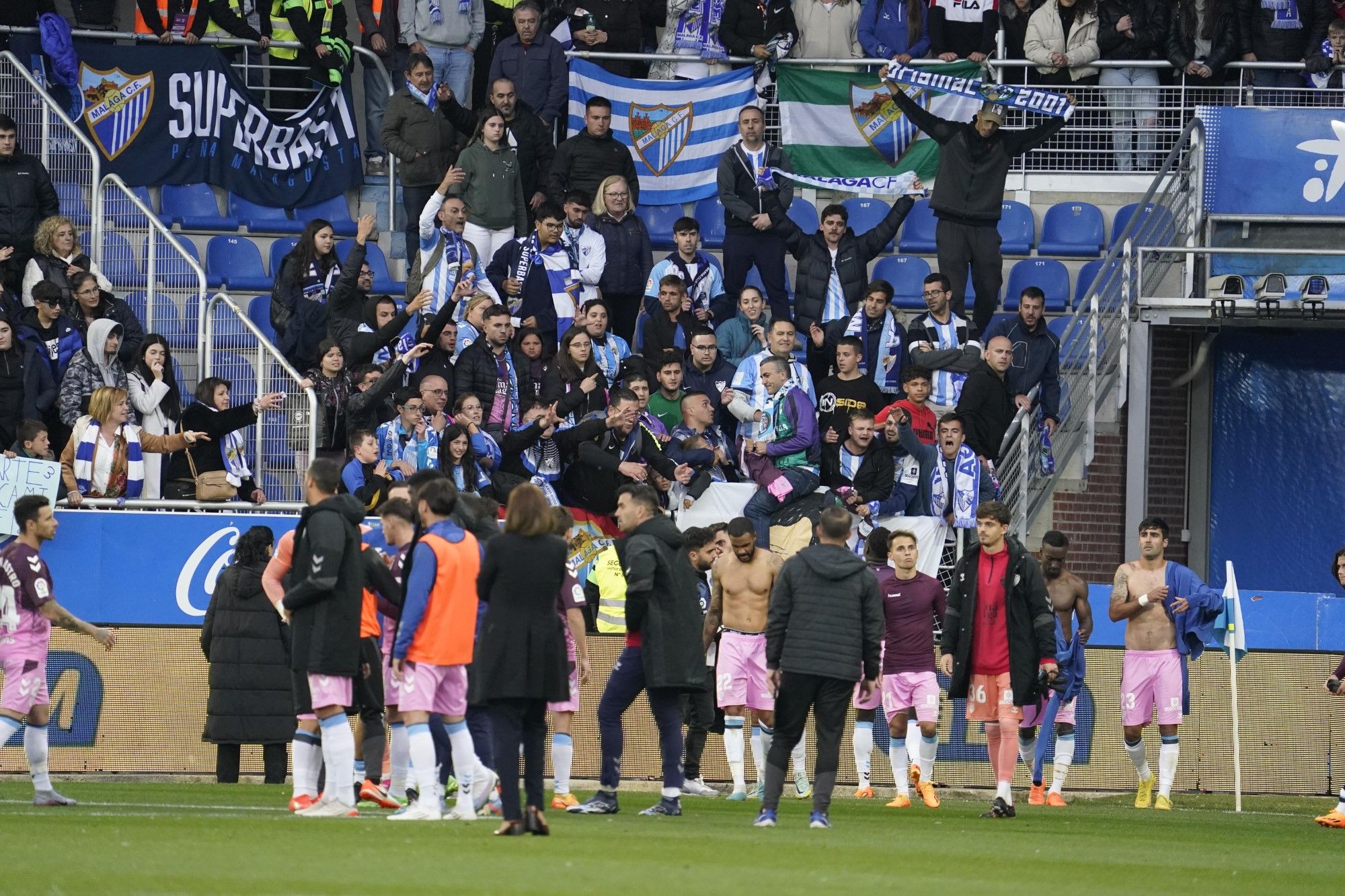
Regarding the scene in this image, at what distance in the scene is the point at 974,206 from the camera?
20.5 metres

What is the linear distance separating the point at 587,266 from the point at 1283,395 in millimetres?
8122

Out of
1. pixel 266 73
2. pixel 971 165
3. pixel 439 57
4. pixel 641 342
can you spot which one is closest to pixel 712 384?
pixel 641 342

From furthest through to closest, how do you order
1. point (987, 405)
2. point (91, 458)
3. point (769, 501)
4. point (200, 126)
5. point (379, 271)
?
point (200, 126)
point (379, 271)
point (987, 405)
point (769, 501)
point (91, 458)

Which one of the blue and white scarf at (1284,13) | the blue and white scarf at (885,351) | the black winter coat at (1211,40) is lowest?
the blue and white scarf at (885,351)

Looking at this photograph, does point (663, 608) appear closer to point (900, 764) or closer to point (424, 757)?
point (424, 757)

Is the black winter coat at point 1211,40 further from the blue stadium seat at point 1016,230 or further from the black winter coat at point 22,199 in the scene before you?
the black winter coat at point 22,199

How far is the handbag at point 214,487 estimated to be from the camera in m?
17.5

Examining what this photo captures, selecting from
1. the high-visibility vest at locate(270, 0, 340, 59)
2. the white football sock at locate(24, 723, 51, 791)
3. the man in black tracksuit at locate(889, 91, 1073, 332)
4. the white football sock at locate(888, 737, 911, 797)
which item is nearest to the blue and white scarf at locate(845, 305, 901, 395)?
the man in black tracksuit at locate(889, 91, 1073, 332)

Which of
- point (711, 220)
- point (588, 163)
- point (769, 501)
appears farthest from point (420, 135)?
point (769, 501)

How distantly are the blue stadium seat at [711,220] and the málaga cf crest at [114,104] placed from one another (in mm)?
5974

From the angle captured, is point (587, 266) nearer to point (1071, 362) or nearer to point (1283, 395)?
point (1071, 362)

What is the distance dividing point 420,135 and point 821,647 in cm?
999

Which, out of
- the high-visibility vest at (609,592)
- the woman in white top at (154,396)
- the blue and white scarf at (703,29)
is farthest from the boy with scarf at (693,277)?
the woman in white top at (154,396)

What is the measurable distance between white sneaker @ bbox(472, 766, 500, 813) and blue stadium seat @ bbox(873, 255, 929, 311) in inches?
416
